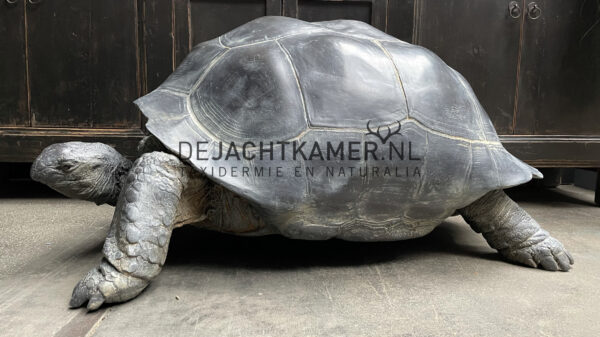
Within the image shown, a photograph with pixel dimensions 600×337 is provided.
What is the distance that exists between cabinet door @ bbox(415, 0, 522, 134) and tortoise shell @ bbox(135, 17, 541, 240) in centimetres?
146

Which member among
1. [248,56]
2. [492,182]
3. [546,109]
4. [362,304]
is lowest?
[362,304]

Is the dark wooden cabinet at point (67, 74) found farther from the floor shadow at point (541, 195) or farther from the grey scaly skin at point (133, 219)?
the floor shadow at point (541, 195)

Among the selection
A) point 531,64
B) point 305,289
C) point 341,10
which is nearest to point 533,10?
point 531,64

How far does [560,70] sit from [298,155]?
2.94 m

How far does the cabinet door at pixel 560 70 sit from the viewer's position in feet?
12.2

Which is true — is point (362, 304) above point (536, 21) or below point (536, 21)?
below

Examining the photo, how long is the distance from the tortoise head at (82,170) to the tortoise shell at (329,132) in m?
0.34

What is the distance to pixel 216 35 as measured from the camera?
356 centimetres

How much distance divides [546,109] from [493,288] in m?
2.37

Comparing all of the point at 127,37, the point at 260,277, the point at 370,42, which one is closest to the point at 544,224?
the point at 370,42

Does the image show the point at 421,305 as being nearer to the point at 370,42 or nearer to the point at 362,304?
the point at 362,304

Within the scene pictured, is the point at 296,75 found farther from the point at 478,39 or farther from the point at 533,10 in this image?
the point at 533,10

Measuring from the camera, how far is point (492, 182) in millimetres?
2303

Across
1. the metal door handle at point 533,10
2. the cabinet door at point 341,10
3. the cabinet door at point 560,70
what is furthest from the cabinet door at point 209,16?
the cabinet door at point 560,70
